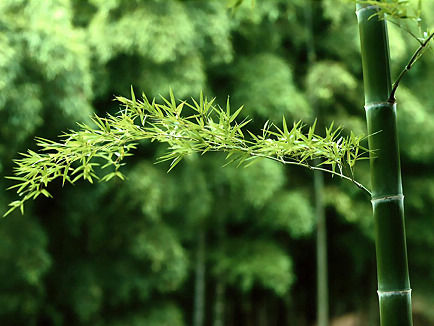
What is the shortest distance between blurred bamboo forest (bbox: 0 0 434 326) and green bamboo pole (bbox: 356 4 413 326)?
316cm

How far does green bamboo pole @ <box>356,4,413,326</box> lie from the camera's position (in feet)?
3.60

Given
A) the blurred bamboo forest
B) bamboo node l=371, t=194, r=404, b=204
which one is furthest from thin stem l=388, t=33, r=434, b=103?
the blurred bamboo forest

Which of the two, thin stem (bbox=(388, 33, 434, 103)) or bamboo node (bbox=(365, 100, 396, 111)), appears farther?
bamboo node (bbox=(365, 100, 396, 111))

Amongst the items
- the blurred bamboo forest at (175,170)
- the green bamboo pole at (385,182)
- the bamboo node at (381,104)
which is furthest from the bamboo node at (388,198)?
the blurred bamboo forest at (175,170)

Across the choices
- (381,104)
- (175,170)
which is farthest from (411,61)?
(175,170)

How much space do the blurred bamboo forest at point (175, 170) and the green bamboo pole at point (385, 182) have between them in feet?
10.4

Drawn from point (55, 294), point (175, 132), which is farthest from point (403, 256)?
point (55, 294)

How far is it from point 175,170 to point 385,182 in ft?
13.8

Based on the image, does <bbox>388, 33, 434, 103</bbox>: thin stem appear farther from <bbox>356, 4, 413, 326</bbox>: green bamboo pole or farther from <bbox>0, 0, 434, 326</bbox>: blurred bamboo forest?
<bbox>0, 0, 434, 326</bbox>: blurred bamboo forest

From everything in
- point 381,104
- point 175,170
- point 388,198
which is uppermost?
point 175,170

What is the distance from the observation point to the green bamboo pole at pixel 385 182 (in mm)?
1097

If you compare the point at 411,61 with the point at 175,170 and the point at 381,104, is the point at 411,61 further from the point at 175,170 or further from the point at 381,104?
the point at 175,170

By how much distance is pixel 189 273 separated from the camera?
6.57 meters

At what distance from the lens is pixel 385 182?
1111 millimetres
